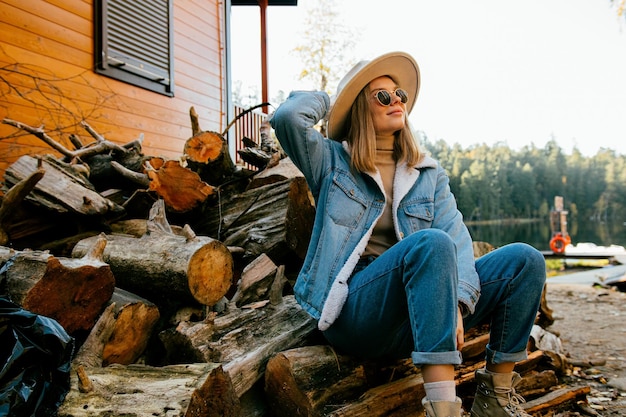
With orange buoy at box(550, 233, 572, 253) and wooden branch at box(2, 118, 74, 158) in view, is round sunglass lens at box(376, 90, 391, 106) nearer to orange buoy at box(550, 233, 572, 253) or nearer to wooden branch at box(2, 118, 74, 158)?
wooden branch at box(2, 118, 74, 158)

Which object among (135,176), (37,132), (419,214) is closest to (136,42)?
(37,132)

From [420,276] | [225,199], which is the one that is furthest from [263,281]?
→ [420,276]

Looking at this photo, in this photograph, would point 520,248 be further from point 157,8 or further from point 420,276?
point 157,8

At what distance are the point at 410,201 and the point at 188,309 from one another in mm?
1306

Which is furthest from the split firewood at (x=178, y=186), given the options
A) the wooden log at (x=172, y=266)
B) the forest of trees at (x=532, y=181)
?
the forest of trees at (x=532, y=181)

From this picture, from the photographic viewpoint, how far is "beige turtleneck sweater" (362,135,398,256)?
2246mm

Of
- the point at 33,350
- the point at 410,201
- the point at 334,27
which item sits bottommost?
the point at 33,350

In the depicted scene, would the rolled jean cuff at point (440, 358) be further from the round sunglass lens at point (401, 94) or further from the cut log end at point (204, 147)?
the cut log end at point (204, 147)

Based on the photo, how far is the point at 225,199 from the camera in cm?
357

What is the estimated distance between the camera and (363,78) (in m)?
2.35

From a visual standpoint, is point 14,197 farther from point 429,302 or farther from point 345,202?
point 429,302

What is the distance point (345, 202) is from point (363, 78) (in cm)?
66

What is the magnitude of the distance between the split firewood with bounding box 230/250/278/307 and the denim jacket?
0.58 m

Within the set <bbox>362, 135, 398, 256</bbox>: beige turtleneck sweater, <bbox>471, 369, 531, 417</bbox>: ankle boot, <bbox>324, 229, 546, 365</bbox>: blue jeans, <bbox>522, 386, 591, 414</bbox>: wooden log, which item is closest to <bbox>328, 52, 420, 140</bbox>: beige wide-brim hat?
<bbox>362, 135, 398, 256</bbox>: beige turtleneck sweater
